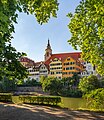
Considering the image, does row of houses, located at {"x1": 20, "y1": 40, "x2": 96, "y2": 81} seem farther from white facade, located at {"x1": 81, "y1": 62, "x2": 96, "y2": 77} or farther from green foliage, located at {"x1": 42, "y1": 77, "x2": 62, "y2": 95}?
green foliage, located at {"x1": 42, "y1": 77, "x2": 62, "y2": 95}

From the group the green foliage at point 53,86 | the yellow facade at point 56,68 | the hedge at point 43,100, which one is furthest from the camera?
the yellow facade at point 56,68

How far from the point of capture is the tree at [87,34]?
69.2 feet

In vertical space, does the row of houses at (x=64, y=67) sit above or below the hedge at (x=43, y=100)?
above

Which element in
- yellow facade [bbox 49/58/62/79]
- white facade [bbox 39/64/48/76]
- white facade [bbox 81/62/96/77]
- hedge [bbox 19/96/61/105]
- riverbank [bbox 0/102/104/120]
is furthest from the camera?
white facade [bbox 39/64/48/76]

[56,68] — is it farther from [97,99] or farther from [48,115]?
[48,115]

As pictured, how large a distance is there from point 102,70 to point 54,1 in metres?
9.68

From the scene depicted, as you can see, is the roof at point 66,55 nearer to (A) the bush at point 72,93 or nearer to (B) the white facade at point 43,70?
(B) the white facade at point 43,70

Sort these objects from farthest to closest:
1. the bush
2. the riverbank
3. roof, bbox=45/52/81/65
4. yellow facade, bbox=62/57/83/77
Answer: roof, bbox=45/52/81/65 < yellow facade, bbox=62/57/83/77 < the bush < the riverbank

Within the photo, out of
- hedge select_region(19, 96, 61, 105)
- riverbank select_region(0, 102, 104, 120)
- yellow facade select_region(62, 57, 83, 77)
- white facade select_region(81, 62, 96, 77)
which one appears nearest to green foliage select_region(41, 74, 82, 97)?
white facade select_region(81, 62, 96, 77)

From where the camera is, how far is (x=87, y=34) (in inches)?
841

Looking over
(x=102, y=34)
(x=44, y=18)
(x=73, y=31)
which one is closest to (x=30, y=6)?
(x=44, y=18)

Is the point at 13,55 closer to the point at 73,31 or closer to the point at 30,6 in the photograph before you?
the point at 30,6

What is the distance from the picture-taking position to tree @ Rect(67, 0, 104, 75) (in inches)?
830

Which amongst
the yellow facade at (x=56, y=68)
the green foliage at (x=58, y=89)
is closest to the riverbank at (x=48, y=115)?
the green foliage at (x=58, y=89)
